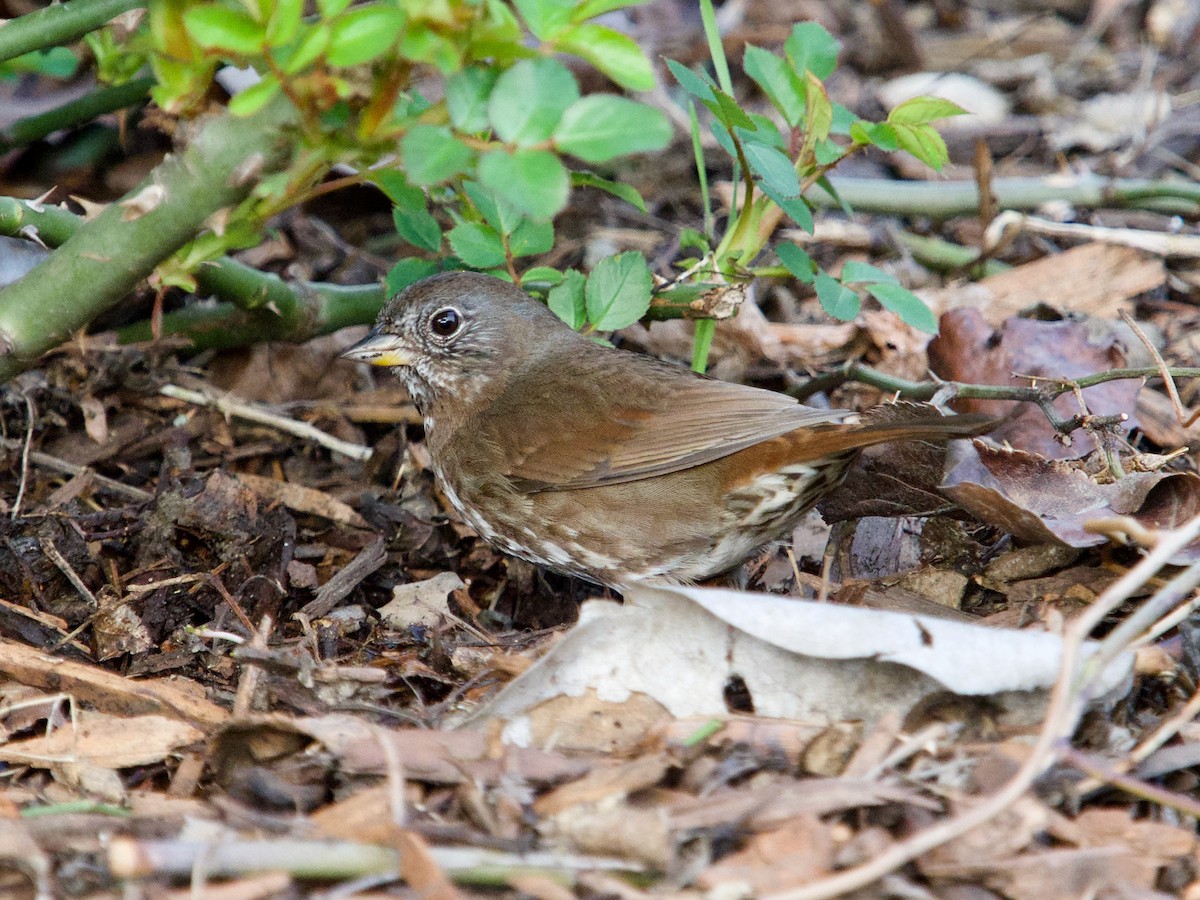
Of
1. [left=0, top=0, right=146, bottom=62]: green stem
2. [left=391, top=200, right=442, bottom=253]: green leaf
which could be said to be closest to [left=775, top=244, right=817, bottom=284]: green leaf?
[left=391, top=200, right=442, bottom=253]: green leaf

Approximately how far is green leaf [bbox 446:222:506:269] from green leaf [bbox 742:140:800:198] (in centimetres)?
78

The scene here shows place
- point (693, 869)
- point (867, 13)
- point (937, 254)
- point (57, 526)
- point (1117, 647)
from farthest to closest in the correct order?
point (867, 13)
point (937, 254)
point (57, 526)
point (1117, 647)
point (693, 869)

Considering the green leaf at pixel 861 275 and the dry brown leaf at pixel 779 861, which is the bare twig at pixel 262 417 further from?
the dry brown leaf at pixel 779 861

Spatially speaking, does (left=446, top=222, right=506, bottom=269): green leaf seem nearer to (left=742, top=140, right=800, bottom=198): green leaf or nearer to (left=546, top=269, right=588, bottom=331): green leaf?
(left=546, top=269, right=588, bottom=331): green leaf

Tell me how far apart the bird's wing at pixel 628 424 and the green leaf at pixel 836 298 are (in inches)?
10.5

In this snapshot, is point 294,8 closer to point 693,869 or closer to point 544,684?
point 544,684

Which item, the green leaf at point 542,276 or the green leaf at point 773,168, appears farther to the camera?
the green leaf at point 542,276

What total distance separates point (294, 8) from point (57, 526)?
77.1 inches

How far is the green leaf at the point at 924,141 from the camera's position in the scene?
11.0ft

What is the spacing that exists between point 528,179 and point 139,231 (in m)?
0.99

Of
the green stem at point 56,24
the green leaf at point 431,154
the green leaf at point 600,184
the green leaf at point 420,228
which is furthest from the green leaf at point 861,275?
the green stem at point 56,24

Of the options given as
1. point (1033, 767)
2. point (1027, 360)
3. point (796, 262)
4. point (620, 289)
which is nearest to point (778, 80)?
point (796, 262)

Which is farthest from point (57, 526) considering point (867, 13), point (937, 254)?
point (867, 13)

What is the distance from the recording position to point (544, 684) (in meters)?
2.63
